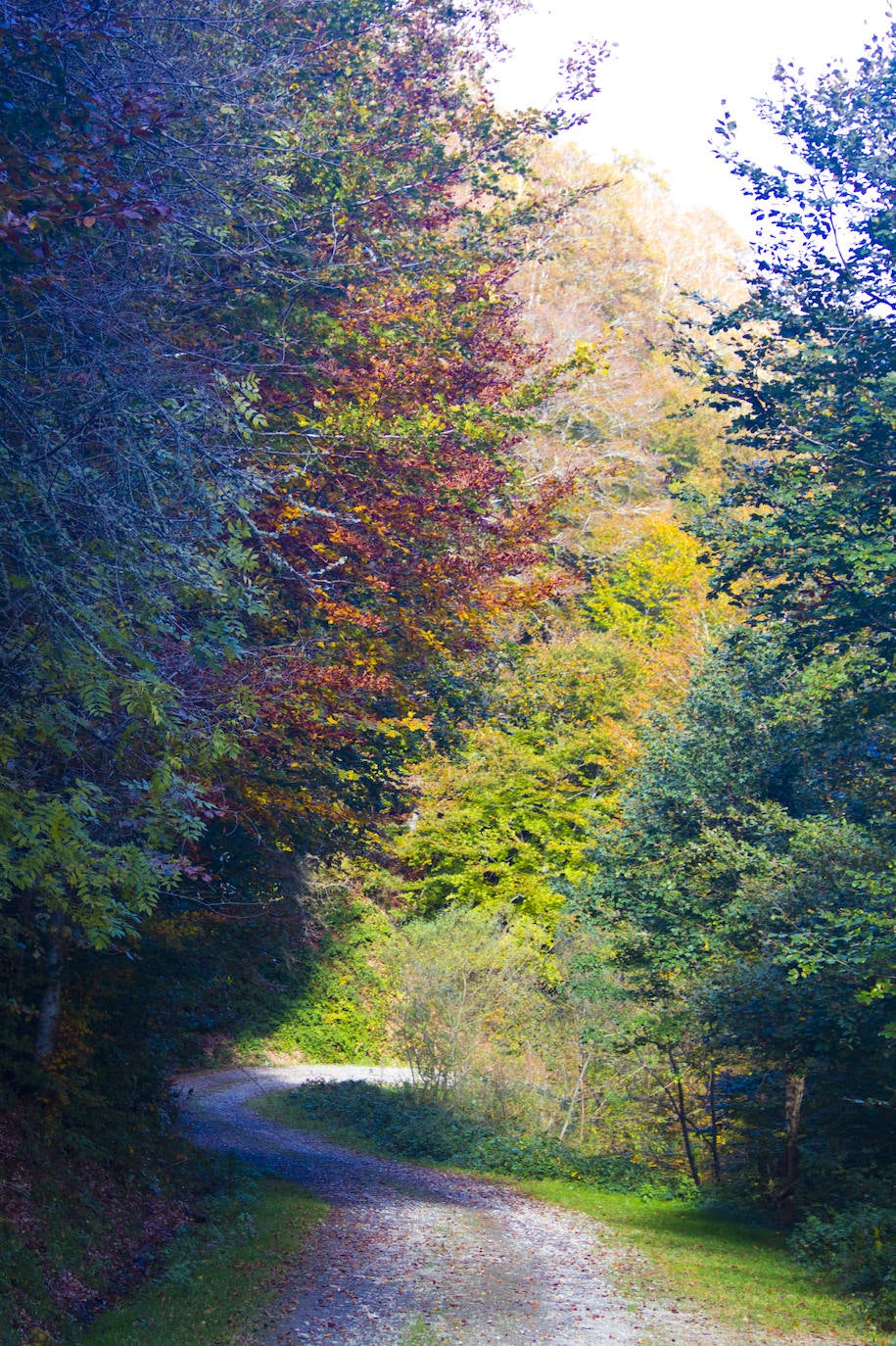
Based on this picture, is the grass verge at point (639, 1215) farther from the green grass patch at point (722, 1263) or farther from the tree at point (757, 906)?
the tree at point (757, 906)

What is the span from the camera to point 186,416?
22.7 feet


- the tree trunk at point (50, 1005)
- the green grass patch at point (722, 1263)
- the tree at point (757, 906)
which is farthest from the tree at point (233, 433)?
the green grass patch at point (722, 1263)

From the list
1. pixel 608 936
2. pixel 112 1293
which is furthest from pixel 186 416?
pixel 608 936

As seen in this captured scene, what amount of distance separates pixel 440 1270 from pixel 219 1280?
7.66 ft

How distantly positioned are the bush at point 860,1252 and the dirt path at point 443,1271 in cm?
169

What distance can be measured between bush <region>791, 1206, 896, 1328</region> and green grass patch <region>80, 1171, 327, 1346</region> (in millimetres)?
4731

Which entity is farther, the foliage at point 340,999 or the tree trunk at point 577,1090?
the foliage at point 340,999

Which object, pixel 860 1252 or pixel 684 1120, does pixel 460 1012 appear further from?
pixel 860 1252

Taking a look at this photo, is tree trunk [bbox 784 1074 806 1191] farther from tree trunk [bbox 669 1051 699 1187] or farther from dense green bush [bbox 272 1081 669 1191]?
dense green bush [bbox 272 1081 669 1191]

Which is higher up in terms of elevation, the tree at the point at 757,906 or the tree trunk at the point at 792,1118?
the tree at the point at 757,906

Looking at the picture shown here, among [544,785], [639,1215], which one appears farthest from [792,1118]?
[544,785]

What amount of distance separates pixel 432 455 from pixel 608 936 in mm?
8668

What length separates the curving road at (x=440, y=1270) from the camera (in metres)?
8.12

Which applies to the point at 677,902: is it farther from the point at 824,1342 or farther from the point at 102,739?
the point at 102,739
